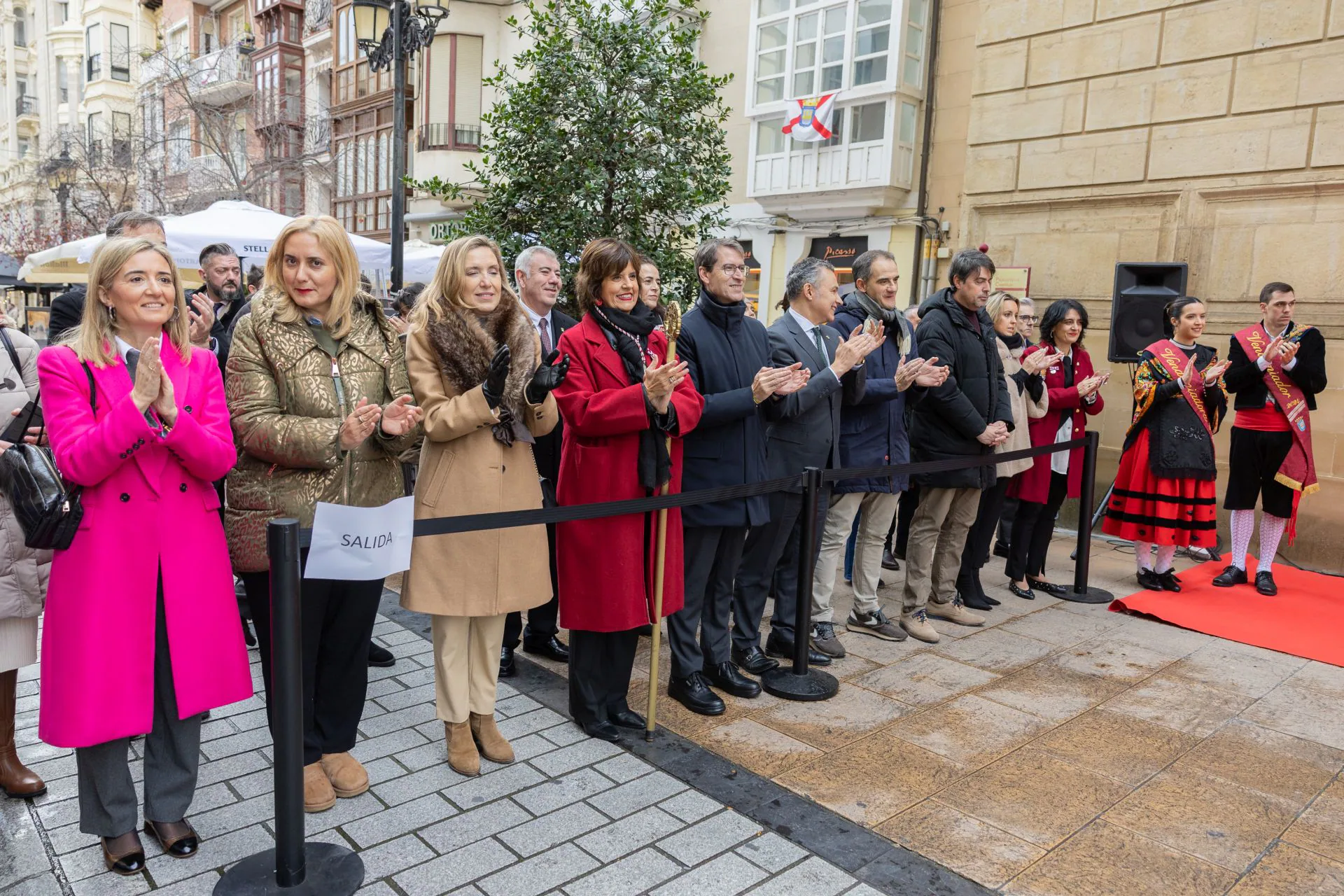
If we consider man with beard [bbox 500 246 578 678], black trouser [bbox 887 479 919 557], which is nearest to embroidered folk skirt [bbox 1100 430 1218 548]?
black trouser [bbox 887 479 919 557]

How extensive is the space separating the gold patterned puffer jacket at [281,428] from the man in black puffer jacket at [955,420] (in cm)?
334

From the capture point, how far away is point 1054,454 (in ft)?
21.6

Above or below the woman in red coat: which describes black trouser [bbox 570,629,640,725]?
below

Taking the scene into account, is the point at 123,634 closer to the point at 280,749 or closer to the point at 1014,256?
the point at 280,749

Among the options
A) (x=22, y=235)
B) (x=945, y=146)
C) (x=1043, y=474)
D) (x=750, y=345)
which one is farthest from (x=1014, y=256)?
(x=22, y=235)

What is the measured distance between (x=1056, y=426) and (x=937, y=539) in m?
1.62

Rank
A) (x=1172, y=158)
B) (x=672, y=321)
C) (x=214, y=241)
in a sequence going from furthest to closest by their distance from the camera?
1. (x=1172, y=158)
2. (x=214, y=241)
3. (x=672, y=321)

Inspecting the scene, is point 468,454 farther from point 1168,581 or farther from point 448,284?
point 1168,581

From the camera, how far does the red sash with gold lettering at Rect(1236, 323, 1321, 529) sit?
6.57 metres

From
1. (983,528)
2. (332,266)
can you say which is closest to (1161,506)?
(983,528)

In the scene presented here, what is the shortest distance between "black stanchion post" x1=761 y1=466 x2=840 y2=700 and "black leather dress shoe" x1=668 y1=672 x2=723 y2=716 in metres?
0.35

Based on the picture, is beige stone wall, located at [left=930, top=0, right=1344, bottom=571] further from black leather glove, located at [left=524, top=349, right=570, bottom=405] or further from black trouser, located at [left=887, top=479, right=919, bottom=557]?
black leather glove, located at [left=524, top=349, right=570, bottom=405]

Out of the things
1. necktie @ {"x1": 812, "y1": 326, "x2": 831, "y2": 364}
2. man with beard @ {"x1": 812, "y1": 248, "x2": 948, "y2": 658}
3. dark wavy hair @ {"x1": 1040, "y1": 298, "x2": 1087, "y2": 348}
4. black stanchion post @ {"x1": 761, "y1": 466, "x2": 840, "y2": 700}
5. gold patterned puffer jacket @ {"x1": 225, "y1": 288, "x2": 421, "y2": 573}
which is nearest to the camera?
gold patterned puffer jacket @ {"x1": 225, "y1": 288, "x2": 421, "y2": 573}

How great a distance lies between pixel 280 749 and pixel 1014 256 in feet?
31.1
